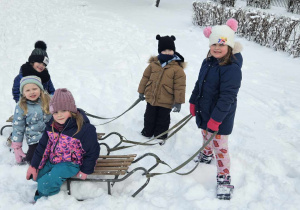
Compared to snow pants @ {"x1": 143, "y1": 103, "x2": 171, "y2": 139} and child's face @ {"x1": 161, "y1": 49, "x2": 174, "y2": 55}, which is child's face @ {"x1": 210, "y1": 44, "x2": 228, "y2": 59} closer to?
child's face @ {"x1": 161, "y1": 49, "x2": 174, "y2": 55}

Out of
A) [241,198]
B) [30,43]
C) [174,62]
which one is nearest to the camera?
[241,198]

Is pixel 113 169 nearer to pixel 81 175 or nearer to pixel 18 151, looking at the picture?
pixel 81 175

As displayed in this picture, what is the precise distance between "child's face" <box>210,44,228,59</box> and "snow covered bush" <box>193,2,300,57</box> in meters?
5.78

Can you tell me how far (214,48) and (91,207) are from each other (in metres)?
2.13

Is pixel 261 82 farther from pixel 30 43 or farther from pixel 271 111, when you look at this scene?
pixel 30 43

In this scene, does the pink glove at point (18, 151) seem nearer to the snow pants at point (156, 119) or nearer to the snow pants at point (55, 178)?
the snow pants at point (55, 178)

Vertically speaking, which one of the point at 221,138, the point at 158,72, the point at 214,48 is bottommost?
the point at 221,138

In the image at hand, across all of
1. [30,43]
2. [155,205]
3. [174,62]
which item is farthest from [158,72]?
[30,43]

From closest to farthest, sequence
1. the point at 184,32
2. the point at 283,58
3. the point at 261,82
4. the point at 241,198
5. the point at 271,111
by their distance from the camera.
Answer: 1. the point at 241,198
2. the point at 271,111
3. the point at 261,82
4. the point at 283,58
5. the point at 184,32

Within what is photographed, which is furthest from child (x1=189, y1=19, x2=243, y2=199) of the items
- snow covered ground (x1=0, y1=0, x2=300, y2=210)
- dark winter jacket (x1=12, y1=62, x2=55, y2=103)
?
dark winter jacket (x1=12, y1=62, x2=55, y2=103)

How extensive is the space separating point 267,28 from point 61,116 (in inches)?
296

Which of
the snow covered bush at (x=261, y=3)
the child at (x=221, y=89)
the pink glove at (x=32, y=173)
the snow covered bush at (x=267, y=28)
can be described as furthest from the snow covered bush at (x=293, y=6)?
the pink glove at (x=32, y=173)

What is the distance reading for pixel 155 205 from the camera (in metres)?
3.20

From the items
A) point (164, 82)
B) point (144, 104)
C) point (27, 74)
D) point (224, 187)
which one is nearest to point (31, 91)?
point (27, 74)
